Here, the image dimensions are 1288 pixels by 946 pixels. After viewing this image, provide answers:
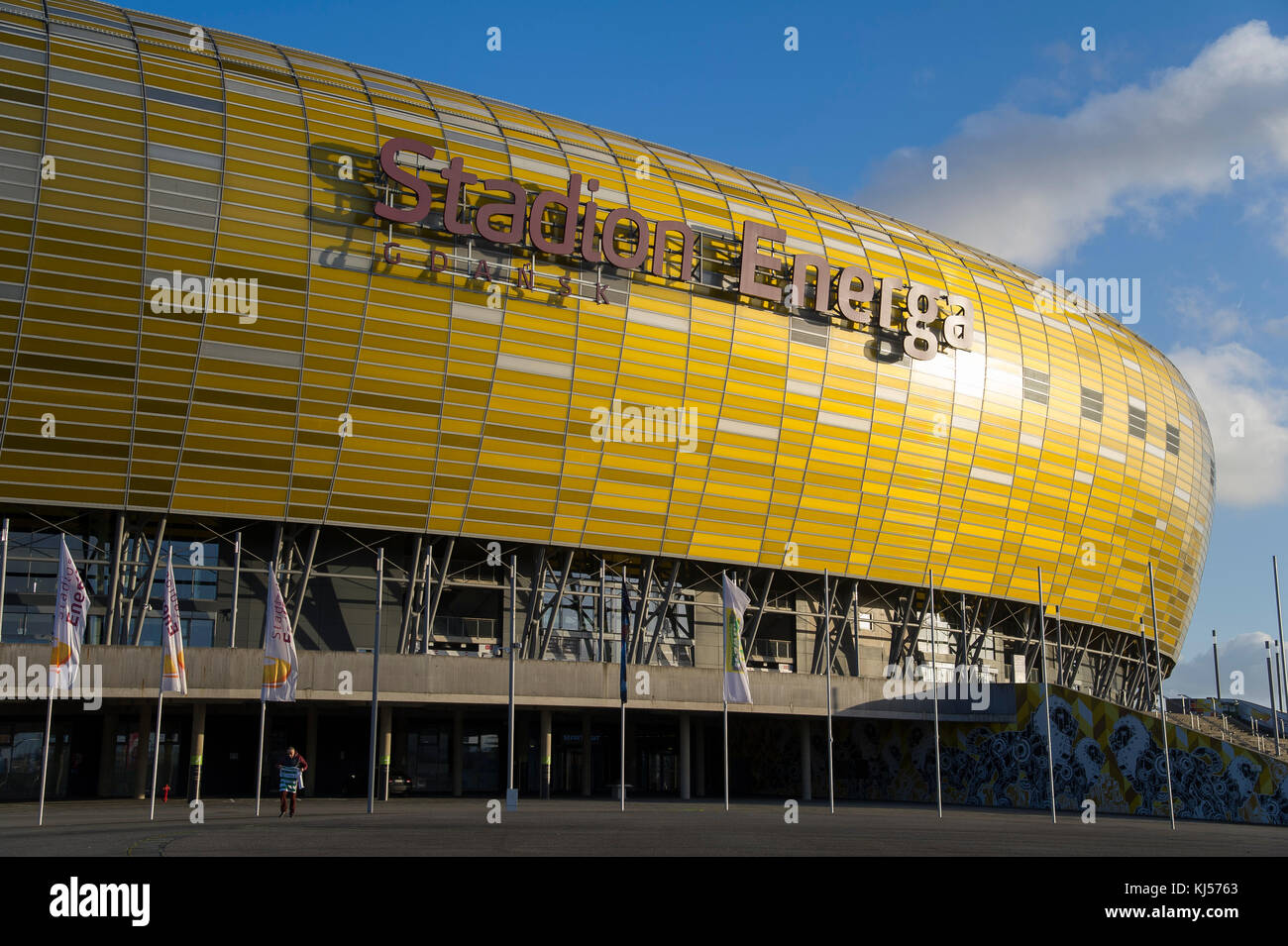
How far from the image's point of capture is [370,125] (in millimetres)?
48625

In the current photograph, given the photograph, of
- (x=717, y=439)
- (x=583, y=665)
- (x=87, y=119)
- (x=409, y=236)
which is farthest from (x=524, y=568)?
(x=87, y=119)

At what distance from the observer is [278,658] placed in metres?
33.8

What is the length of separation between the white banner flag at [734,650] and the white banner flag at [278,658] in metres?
13.3

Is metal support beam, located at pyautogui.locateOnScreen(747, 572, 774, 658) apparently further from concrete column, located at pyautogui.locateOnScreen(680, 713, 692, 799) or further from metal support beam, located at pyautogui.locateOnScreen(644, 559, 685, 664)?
concrete column, located at pyautogui.locateOnScreen(680, 713, 692, 799)

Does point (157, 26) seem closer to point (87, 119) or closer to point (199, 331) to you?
point (87, 119)

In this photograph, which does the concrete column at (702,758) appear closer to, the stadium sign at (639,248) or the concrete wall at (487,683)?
the concrete wall at (487,683)

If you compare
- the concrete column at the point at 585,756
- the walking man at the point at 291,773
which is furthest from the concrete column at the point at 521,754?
the walking man at the point at 291,773

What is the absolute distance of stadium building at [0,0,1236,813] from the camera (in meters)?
43.5

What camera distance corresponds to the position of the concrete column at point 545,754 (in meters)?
50.2

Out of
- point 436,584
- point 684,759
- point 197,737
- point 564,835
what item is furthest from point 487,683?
point 564,835

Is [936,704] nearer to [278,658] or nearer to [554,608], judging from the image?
[554,608]

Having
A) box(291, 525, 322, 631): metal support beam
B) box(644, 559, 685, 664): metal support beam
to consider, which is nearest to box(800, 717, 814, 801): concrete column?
box(644, 559, 685, 664): metal support beam

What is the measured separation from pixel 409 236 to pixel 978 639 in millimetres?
38595
